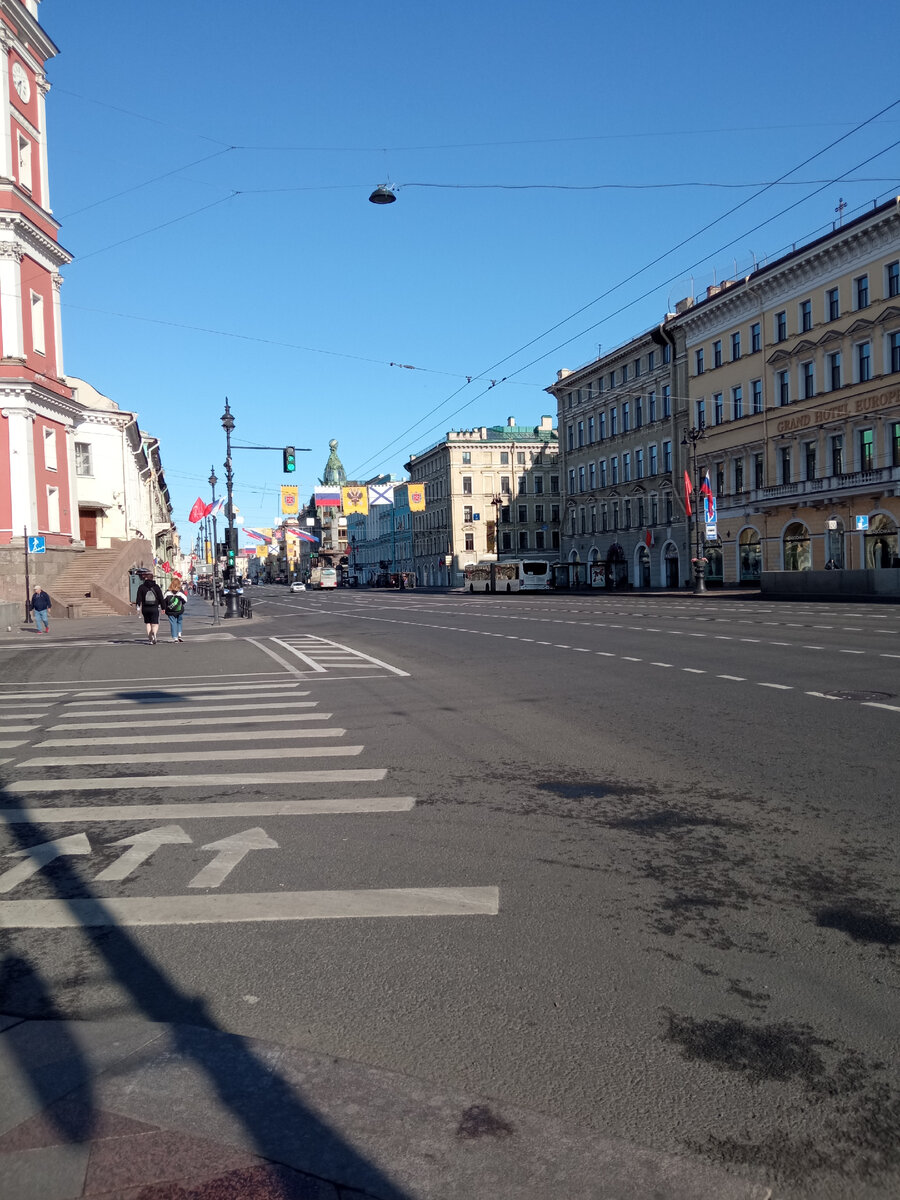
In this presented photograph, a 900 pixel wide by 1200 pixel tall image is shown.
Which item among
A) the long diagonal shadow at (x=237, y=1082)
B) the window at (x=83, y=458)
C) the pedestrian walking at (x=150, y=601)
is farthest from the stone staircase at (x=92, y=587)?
the long diagonal shadow at (x=237, y=1082)

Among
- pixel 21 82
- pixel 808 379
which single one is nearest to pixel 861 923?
pixel 21 82

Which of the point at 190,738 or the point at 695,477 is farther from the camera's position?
the point at 695,477

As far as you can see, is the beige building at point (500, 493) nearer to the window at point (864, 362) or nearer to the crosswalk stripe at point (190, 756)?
the window at point (864, 362)

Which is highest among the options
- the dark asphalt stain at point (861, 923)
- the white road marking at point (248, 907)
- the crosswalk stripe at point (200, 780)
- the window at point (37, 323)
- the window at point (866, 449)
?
the window at point (37, 323)

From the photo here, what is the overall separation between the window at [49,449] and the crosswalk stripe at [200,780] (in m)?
34.5

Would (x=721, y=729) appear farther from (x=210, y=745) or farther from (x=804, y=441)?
(x=804, y=441)

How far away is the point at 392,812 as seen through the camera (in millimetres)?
6699

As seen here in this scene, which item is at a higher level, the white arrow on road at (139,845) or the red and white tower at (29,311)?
the red and white tower at (29,311)

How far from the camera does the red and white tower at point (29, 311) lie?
36438 mm

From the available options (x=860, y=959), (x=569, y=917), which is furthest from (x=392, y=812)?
(x=860, y=959)

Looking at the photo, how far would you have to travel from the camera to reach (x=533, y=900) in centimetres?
490

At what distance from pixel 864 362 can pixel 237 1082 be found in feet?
160

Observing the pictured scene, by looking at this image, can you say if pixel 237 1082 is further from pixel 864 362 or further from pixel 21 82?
pixel 864 362

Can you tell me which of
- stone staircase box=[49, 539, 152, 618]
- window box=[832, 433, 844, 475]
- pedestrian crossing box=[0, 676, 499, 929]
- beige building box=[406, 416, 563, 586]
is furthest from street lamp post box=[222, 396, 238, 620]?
beige building box=[406, 416, 563, 586]
